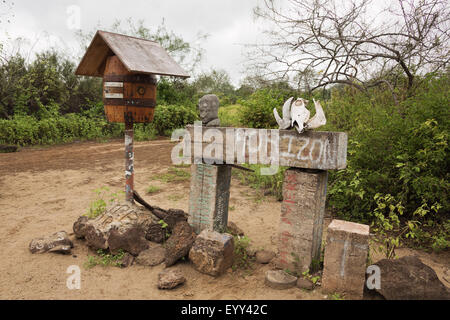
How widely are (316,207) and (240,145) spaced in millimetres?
1000

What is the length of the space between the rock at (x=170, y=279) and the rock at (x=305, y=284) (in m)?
1.11

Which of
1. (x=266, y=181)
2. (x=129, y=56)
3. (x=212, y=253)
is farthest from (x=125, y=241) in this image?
(x=266, y=181)

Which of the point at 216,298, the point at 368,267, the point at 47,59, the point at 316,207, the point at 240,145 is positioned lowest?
the point at 216,298

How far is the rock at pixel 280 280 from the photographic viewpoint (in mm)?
2924

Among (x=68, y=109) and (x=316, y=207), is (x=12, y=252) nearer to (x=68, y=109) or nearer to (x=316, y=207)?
(x=316, y=207)

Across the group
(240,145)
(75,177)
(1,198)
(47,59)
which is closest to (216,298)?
(240,145)

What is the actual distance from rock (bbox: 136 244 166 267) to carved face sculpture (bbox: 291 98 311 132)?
2019 millimetres

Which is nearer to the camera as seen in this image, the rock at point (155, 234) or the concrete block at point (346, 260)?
the concrete block at point (346, 260)

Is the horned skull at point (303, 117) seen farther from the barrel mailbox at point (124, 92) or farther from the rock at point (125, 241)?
the rock at point (125, 241)

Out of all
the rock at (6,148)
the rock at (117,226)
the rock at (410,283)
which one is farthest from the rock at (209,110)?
the rock at (6,148)

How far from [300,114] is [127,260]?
93.7 inches

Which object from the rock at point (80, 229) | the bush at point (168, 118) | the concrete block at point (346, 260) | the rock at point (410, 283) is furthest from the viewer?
the bush at point (168, 118)

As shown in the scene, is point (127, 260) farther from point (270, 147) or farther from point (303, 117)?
point (303, 117)

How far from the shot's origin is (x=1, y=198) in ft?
17.4
